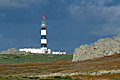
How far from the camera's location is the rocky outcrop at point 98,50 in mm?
95250

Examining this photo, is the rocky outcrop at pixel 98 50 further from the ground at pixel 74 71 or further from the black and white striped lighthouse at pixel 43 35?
the black and white striped lighthouse at pixel 43 35

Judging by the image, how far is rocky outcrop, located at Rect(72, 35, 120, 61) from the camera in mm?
95250

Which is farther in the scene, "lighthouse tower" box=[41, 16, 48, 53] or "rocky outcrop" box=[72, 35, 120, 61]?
"lighthouse tower" box=[41, 16, 48, 53]

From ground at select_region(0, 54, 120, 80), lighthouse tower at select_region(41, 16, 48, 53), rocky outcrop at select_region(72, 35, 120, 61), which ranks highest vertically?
lighthouse tower at select_region(41, 16, 48, 53)

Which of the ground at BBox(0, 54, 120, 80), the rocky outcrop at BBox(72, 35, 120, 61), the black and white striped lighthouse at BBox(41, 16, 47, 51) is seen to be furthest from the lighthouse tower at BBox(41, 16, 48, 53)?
the ground at BBox(0, 54, 120, 80)

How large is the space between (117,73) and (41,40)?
10541 centimetres

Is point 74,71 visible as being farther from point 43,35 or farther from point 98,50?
point 43,35

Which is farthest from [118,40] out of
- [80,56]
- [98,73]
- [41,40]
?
[41,40]

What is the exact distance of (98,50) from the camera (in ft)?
313

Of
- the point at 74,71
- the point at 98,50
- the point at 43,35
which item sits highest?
the point at 43,35

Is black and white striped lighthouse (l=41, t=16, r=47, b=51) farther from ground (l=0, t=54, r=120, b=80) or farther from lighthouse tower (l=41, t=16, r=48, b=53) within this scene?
ground (l=0, t=54, r=120, b=80)

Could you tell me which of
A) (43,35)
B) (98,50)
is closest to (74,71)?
(98,50)

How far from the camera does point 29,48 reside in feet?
588

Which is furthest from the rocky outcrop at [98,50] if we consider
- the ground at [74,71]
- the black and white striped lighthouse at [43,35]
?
the black and white striped lighthouse at [43,35]
